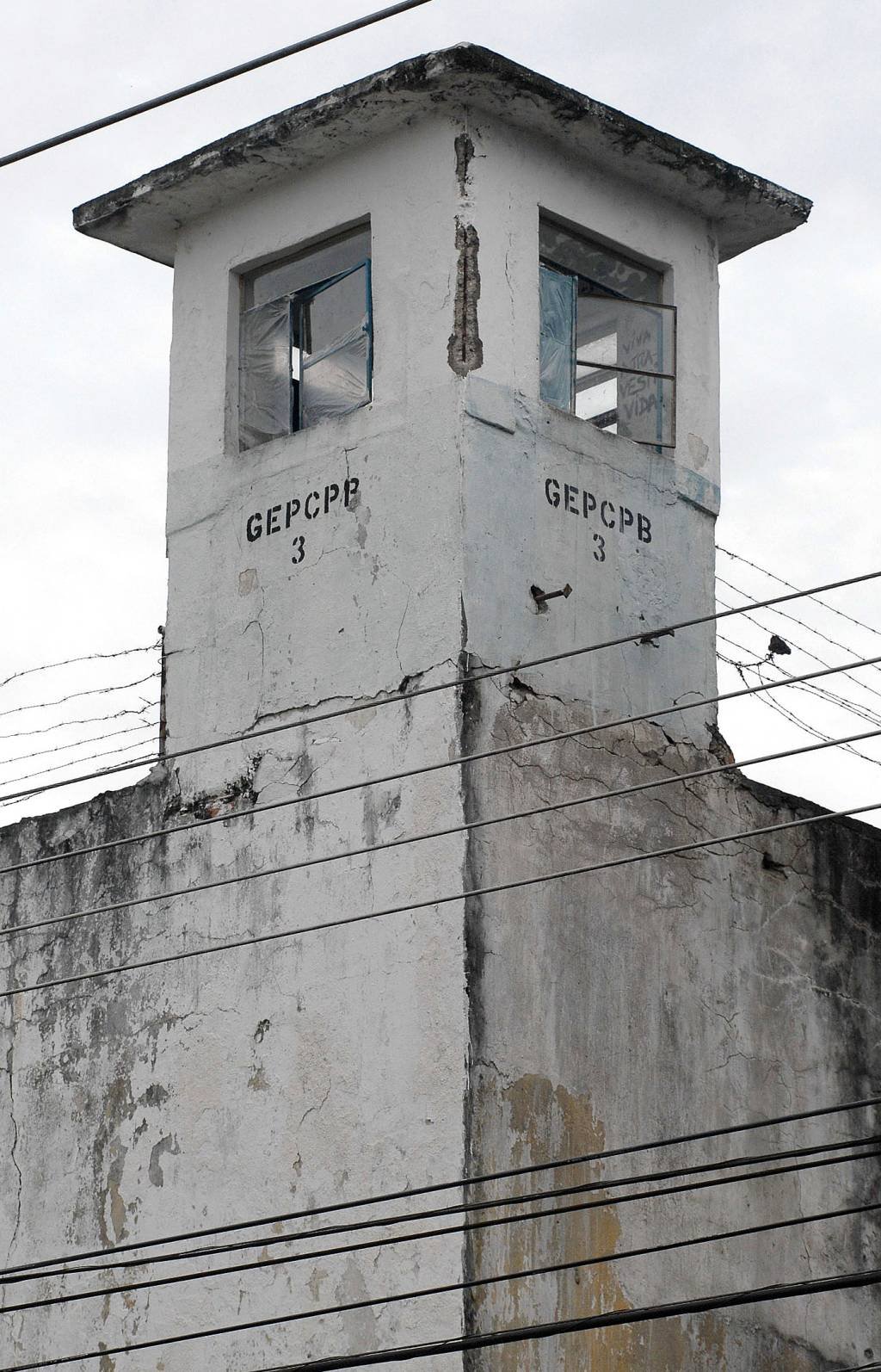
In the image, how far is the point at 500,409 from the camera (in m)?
12.3

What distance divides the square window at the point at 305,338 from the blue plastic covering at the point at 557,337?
0.95m

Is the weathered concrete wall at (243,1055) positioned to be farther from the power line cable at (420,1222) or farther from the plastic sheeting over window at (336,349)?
the plastic sheeting over window at (336,349)

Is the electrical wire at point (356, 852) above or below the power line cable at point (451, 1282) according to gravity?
above

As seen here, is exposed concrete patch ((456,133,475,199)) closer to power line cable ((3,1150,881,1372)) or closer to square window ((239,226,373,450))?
square window ((239,226,373,450))

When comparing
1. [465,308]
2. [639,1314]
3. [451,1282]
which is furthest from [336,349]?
[639,1314]

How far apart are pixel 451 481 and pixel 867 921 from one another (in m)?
3.50

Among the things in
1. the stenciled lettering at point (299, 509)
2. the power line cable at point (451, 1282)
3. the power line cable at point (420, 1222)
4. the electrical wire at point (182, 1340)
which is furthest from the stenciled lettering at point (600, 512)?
the electrical wire at point (182, 1340)

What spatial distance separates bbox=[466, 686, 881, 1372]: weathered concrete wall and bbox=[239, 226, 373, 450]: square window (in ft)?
7.37

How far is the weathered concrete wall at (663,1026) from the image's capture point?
11.2m

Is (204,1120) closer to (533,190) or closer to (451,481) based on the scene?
(451,481)

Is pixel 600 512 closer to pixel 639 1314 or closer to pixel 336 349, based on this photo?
pixel 336 349

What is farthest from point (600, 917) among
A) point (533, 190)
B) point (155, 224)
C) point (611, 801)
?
point (155, 224)

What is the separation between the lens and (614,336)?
13469mm

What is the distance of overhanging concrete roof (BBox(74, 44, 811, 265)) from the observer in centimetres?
1239
